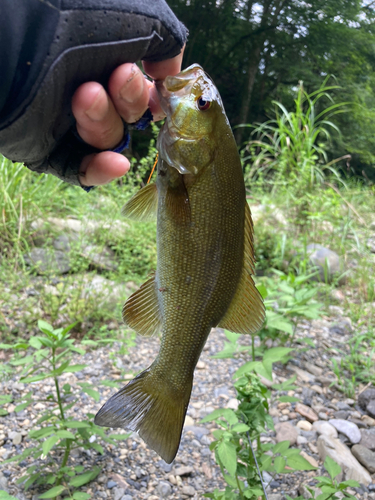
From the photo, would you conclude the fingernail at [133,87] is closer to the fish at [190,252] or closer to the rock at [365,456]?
the fish at [190,252]

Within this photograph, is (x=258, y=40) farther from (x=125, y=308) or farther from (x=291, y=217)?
(x=125, y=308)

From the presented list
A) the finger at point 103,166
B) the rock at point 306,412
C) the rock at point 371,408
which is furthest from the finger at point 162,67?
the rock at point 371,408

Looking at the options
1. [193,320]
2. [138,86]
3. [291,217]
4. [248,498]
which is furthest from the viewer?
[291,217]

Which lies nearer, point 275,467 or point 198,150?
point 198,150

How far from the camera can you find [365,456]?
5.98 ft

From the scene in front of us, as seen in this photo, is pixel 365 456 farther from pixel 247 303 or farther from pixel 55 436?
pixel 55 436

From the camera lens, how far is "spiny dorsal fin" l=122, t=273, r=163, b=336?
1.10m

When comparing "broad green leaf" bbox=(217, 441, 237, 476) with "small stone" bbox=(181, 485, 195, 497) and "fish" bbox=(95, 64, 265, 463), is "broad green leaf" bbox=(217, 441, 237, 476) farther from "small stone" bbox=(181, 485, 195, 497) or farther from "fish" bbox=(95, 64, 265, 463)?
"small stone" bbox=(181, 485, 195, 497)

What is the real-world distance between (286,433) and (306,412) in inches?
10.9

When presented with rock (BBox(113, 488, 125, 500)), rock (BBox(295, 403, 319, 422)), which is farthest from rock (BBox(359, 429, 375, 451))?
rock (BBox(113, 488, 125, 500))

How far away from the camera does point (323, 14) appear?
8102mm

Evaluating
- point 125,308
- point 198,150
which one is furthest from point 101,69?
point 125,308

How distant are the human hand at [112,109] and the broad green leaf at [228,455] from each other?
0.95 metres

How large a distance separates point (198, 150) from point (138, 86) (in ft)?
0.74
